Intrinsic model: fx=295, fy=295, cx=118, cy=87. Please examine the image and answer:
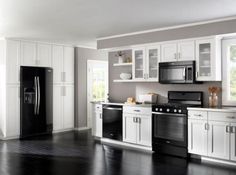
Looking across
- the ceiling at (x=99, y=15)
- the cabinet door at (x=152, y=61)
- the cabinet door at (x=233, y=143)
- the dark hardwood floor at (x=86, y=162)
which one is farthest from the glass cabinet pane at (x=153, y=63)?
the cabinet door at (x=233, y=143)

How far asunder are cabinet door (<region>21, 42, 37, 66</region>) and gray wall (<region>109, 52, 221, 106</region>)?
2006 millimetres

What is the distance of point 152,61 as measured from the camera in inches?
246

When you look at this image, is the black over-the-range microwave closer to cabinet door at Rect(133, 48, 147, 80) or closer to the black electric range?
the black electric range

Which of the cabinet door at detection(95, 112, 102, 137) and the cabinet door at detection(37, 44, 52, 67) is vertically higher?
the cabinet door at detection(37, 44, 52, 67)

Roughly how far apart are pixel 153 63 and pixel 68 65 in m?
3.11

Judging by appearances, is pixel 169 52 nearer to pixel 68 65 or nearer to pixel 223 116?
pixel 223 116

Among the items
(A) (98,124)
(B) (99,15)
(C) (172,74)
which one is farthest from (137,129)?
(B) (99,15)

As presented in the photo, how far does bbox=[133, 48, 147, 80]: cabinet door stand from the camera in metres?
6.39

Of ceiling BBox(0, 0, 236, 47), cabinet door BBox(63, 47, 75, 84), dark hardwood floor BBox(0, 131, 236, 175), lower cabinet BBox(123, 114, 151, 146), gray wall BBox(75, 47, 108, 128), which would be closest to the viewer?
ceiling BBox(0, 0, 236, 47)


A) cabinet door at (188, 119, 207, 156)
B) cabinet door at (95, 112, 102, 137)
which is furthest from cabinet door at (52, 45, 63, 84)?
cabinet door at (188, 119, 207, 156)

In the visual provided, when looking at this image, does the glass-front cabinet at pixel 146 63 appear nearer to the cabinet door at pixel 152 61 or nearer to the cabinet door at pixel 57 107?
the cabinet door at pixel 152 61

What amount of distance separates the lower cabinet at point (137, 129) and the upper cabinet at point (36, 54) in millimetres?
2875

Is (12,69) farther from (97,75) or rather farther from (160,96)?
(160,96)

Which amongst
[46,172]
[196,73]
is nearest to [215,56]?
[196,73]
